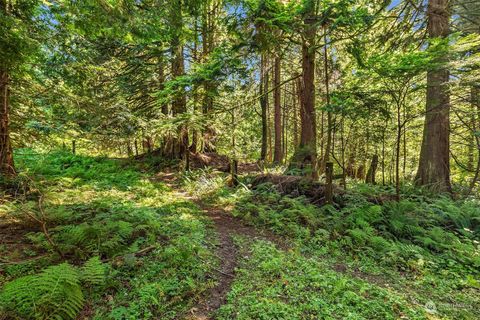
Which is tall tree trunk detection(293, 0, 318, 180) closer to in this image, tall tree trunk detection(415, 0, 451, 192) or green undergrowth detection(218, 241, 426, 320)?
tall tree trunk detection(415, 0, 451, 192)

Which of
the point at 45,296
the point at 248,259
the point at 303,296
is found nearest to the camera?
the point at 45,296

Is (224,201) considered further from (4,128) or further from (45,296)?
(4,128)

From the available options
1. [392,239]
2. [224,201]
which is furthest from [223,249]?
[392,239]

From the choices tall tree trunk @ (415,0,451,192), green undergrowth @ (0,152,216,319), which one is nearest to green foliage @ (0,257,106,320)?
green undergrowth @ (0,152,216,319)

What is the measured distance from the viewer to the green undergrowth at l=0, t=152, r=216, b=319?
2459 millimetres

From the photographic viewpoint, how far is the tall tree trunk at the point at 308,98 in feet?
21.3

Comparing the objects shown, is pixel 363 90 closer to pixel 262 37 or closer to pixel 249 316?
pixel 262 37

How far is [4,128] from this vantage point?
5.64m

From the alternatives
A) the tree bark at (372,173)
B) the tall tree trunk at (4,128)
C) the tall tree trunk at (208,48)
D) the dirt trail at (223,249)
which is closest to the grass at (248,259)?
the dirt trail at (223,249)

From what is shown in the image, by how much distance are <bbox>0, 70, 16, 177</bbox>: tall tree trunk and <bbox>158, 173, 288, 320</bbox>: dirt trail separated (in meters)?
4.20

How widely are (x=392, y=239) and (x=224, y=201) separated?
13.9ft

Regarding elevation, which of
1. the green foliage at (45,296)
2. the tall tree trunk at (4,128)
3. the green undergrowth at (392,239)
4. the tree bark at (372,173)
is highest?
the tall tree trunk at (4,128)

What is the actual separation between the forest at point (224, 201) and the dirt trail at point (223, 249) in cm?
3

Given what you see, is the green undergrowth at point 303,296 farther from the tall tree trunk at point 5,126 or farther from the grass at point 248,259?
the tall tree trunk at point 5,126
